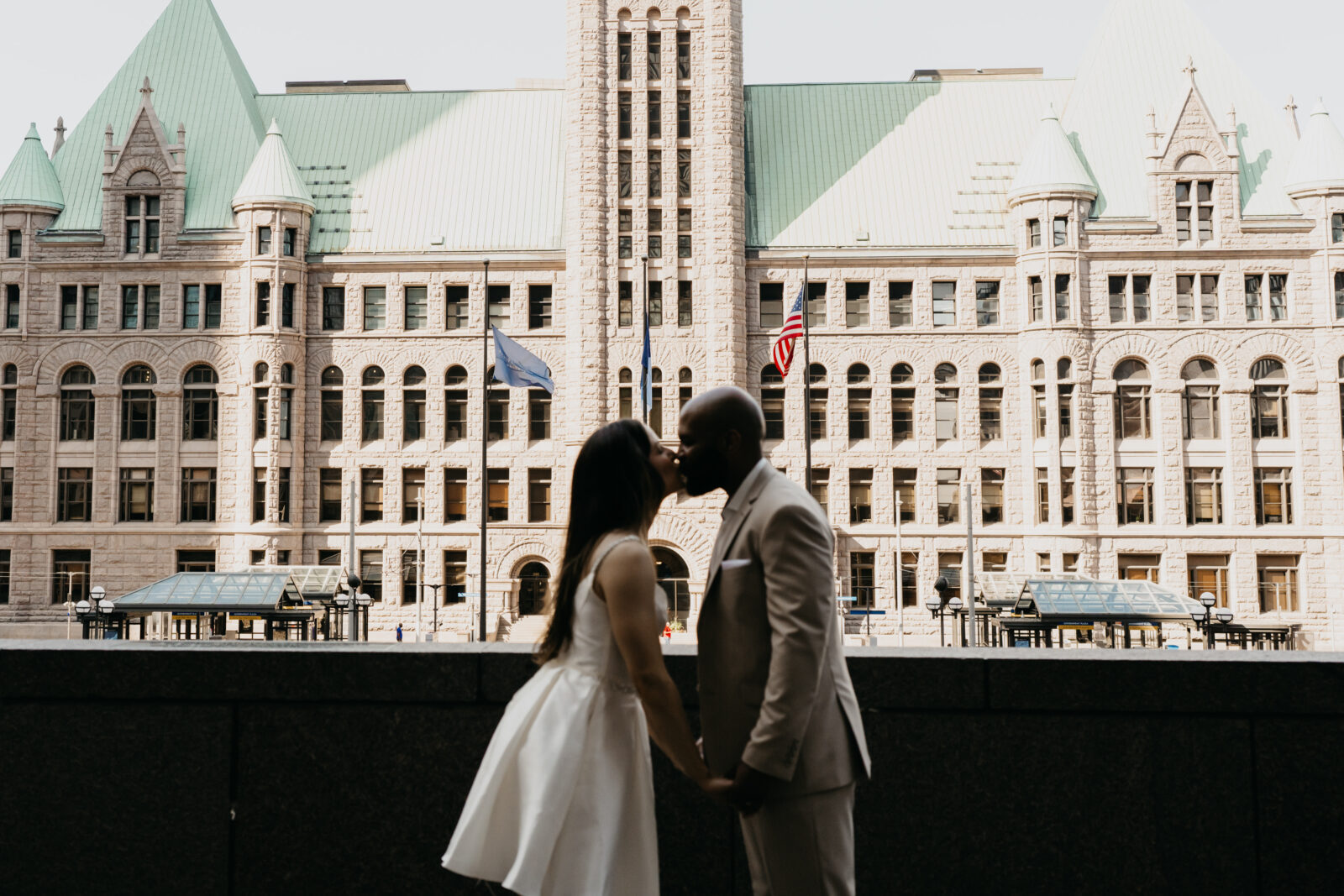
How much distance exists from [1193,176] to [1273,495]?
13251 millimetres

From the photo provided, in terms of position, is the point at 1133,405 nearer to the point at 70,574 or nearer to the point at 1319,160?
the point at 1319,160

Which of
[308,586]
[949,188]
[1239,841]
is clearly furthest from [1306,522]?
[1239,841]

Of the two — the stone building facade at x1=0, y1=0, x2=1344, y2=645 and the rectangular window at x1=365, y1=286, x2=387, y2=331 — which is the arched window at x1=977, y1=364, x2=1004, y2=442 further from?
the rectangular window at x1=365, y1=286, x2=387, y2=331

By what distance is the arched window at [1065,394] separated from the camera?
4684cm

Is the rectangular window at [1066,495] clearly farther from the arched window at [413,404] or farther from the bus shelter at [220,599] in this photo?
the bus shelter at [220,599]

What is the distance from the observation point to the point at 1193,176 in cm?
4841

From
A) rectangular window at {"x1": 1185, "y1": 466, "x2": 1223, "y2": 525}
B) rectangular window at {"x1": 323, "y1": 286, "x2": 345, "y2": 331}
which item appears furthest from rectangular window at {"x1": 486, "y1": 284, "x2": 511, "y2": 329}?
rectangular window at {"x1": 1185, "y1": 466, "x2": 1223, "y2": 525}

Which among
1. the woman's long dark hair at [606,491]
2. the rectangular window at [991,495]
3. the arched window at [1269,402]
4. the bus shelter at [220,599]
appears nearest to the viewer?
the woman's long dark hair at [606,491]

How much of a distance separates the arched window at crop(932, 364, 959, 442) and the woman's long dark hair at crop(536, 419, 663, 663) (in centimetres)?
4555

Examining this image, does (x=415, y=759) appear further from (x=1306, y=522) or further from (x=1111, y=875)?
(x=1306, y=522)

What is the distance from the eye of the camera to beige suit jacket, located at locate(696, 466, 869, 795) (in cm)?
356

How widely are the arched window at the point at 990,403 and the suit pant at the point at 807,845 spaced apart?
4597 cm

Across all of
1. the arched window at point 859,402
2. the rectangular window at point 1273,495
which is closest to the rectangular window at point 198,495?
the arched window at point 859,402

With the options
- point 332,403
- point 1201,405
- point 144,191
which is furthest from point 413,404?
point 1201,405
